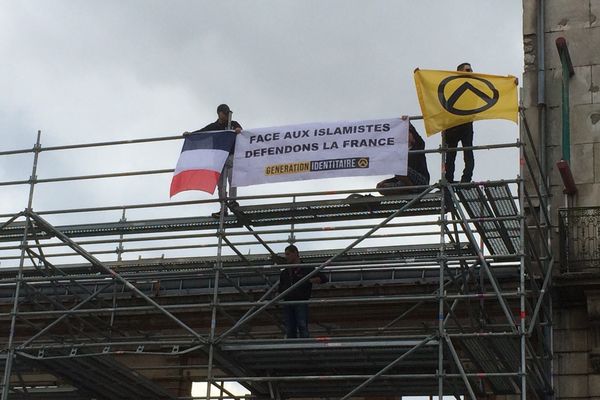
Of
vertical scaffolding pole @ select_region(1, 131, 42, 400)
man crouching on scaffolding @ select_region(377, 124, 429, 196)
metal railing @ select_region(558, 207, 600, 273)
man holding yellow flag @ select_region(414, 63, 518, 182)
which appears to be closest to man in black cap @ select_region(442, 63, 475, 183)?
man crouching on scaffolding @ select_region(377, 124, 429, 196)

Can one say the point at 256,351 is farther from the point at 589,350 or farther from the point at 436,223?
the point at 589,350

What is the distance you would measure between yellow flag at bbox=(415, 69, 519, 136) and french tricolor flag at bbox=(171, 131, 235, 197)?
3.05 metres

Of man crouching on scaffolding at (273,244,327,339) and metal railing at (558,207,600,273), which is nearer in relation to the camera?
man crouching on scaffolding at (273,244,327,339)

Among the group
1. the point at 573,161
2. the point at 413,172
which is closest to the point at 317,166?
the point at 413,172

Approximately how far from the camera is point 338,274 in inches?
921

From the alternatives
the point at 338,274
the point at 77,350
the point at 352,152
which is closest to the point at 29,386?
the point at 77,350

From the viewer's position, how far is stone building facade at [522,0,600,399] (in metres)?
20.9

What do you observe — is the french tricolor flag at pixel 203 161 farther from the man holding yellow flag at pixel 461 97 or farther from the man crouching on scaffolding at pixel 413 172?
the man holding yellow flag at pixel 461 97

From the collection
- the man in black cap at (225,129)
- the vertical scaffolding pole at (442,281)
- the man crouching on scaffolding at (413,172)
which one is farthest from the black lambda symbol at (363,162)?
the man in black cap at (225,129)

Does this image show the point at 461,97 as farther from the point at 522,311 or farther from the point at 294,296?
the point at 294,296

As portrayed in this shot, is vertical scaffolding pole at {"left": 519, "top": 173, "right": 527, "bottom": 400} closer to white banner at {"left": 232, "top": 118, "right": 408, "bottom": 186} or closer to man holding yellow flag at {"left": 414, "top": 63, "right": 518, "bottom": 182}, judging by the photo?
man holding yellow flag at {"left": 414, "top": 63, "right": 518, "bottom": 182}

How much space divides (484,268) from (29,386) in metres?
9.93

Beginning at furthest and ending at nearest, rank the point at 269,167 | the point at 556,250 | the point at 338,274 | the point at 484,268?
the point at 338,274 < the point at 556,250 < the point at 269,167 < the point at 484,268

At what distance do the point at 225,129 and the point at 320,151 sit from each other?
75.0 inches
